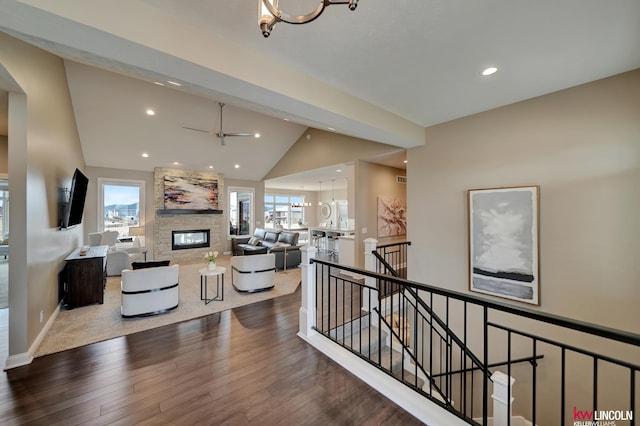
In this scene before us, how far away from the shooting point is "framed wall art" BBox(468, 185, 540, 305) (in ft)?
10.8

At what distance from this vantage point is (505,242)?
347cm

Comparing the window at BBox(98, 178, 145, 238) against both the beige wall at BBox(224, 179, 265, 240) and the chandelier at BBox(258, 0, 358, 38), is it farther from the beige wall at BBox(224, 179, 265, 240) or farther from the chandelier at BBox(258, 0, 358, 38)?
the chandelier at BBox(258, 0, 358, 38)

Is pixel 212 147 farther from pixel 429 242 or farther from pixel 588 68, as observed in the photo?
pixel 588 68

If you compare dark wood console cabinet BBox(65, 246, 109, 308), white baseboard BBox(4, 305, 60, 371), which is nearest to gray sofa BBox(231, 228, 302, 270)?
dark wood console cabinet BBox(65, 246, 109, 308)

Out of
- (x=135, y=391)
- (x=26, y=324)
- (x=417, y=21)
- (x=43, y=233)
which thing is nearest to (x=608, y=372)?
(x=417, y=21)

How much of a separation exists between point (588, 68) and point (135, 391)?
561cm

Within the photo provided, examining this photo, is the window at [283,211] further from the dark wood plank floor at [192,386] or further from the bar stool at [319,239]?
the dark wood plank floor at [192,386]

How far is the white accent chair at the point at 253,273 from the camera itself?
4.69 metres

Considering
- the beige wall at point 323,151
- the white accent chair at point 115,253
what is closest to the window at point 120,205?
the white accent chair at point 115,253

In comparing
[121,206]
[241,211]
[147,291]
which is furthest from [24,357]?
[241,211]

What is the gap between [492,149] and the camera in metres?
3.68

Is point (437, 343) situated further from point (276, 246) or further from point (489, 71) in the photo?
point (276, 246)

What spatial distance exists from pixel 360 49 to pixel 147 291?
434 centimetres

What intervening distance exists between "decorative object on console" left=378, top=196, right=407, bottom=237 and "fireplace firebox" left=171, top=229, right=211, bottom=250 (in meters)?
6.38
